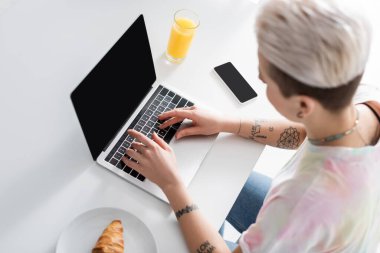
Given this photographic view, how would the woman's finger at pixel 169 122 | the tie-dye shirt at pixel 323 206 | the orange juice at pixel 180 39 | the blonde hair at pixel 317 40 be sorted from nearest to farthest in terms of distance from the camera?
the blonde hair at pixel 317 40 < the tie-dye shirt at pixel 323 206 < the woman's finger at pixel 169 122 < the orange juice at pixel 180 39

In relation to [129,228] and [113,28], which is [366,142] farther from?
[113,28]

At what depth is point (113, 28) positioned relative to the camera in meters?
1.36

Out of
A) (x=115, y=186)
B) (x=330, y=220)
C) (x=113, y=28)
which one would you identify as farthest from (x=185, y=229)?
(x=113, y=28)

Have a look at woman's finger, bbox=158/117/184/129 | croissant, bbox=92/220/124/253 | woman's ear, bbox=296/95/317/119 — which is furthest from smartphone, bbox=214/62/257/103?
croissant, bbox=92/220/124/253

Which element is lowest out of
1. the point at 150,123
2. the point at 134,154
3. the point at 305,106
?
the point at 134,154

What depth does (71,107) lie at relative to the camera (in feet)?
3.84

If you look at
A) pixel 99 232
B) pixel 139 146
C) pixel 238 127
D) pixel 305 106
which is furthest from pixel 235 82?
pixel 99 232

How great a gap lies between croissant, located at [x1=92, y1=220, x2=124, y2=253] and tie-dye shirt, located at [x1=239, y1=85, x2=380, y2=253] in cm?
27

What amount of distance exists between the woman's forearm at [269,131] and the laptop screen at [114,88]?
278mm

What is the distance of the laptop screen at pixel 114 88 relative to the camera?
0.97 m

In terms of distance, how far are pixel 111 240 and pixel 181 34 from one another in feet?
2.19

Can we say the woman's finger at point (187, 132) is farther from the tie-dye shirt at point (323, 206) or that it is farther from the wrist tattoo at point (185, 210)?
the tie-dye shirt at point (323, 206)

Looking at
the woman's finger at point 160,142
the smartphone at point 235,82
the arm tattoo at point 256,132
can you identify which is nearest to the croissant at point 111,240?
the woman's finger at point 160,142

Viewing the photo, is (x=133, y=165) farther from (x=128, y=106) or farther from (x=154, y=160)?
(x=128, y=106)
